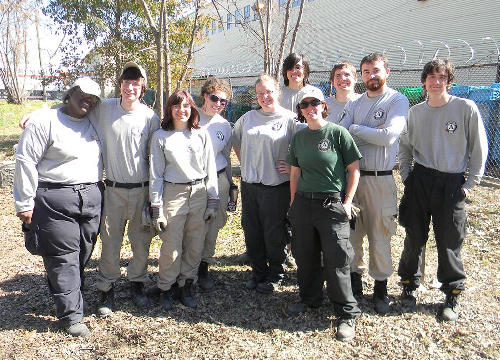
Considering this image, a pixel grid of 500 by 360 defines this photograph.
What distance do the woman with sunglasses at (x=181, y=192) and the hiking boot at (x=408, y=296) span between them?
1832 mm

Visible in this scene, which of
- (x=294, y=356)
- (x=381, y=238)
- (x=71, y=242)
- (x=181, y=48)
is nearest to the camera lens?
(x=294, y=356)

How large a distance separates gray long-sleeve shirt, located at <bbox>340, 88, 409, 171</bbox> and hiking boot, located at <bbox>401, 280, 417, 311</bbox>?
1.16 meters

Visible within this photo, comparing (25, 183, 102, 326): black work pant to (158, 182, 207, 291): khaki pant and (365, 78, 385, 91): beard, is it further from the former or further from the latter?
(365, 78, 385, 91): beard

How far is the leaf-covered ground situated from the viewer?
3164mm

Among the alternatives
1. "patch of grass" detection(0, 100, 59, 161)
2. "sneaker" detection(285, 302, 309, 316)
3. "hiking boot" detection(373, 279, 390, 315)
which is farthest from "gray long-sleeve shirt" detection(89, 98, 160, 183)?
"patch of grass" detection(0, 100, 59, 161)

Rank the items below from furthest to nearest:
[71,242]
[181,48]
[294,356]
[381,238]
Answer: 1. [181,48]
2. [381,238]
3. [71,242]
4. [294,356]

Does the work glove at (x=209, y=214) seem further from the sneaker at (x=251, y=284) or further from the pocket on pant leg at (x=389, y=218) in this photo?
the pocket on pant leg at (x=389, y=218)

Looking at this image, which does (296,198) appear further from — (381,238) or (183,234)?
(183,234)

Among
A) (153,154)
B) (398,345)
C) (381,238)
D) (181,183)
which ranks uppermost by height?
(153,154)

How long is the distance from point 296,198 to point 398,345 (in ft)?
4.36

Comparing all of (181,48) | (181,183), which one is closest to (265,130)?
(181,183)

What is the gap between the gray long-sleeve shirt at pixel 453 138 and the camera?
3355 millimetres

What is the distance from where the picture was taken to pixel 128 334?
3.38 m

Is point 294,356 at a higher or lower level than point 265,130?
lower
